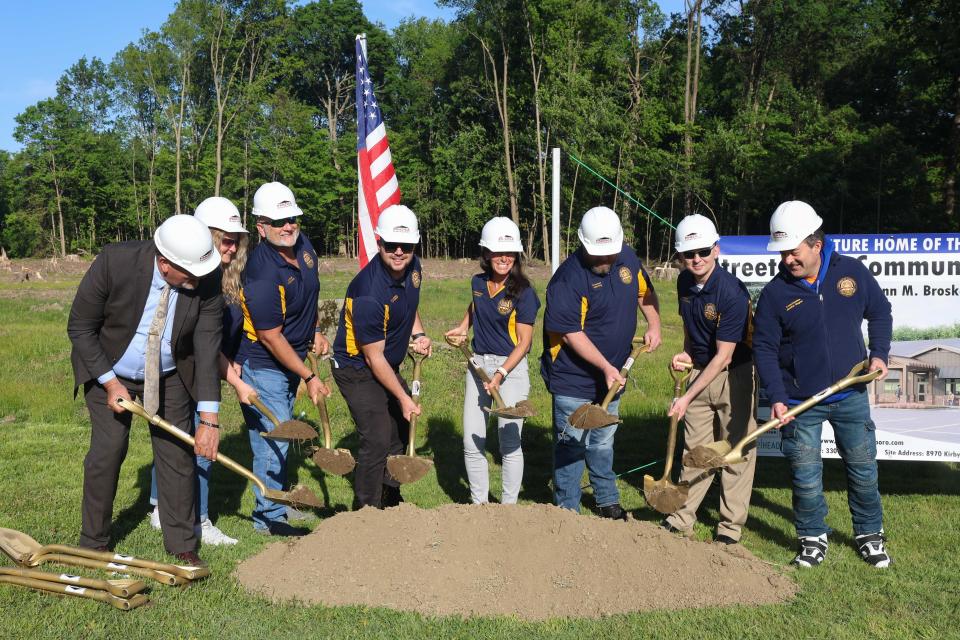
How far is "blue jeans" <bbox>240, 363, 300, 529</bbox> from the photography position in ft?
19.0

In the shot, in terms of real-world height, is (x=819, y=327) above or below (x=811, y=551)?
above

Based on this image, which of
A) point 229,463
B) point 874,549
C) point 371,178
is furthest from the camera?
point 371,178

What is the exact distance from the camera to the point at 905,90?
1446 inches

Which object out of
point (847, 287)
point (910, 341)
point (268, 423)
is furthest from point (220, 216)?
point (910, 341)

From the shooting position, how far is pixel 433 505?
270 inches

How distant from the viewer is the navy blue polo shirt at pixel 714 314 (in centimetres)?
567

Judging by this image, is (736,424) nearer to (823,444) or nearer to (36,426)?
(823,444)

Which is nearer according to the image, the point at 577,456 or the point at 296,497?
the point at 296,497

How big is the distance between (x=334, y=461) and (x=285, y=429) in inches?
17.2

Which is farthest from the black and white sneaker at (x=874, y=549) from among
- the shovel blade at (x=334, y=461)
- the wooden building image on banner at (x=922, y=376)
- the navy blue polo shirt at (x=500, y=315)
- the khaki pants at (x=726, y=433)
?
the shovel blade at (x=334, y=461)

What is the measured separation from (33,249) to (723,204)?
50.4m

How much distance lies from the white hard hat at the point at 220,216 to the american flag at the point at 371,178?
2209 mm

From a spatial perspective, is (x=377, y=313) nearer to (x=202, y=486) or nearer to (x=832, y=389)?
(x=202, y=486)

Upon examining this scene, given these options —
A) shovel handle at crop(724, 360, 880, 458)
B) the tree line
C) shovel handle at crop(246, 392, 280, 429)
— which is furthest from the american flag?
the tree line
